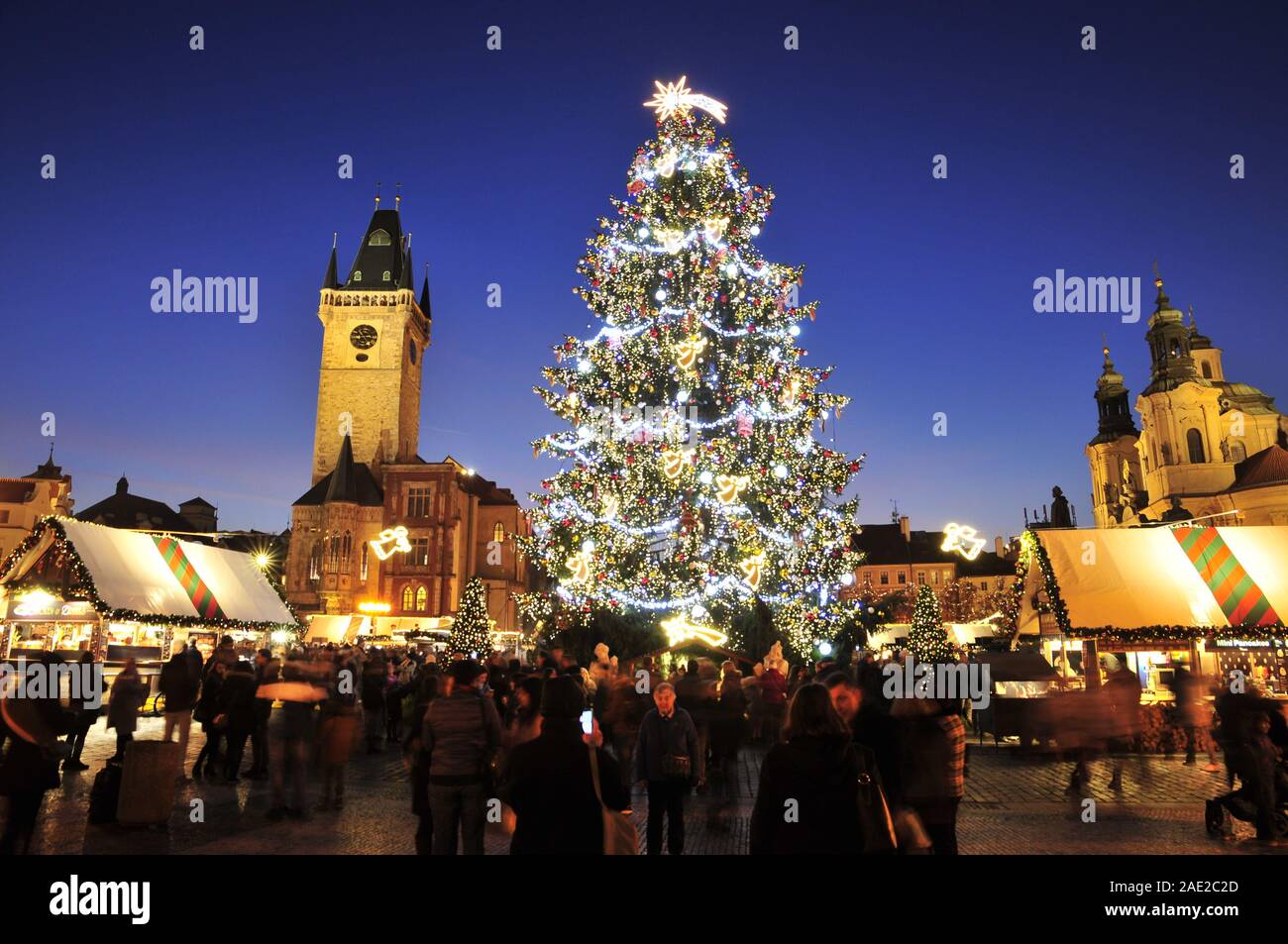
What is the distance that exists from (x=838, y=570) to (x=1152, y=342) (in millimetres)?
70212

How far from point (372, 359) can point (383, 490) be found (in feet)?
47.7

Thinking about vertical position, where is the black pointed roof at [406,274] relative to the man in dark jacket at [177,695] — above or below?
above

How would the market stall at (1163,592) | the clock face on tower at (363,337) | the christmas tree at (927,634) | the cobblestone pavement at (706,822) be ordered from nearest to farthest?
the cobblestone pavement at (706,822) < the market stall at (1163,592) < the christmas tree at (927,634) < the clock face on tower at (363,337)

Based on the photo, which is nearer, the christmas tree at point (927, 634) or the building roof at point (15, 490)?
the christmas tree at point (927, 634)

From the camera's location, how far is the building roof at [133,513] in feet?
306

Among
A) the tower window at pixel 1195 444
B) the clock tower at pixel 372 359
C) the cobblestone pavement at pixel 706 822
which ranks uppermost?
the clock tower at pixel 372 359

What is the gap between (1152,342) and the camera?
78812mm

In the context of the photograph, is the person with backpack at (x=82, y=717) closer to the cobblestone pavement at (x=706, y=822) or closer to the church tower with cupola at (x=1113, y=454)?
the cobblestone pavement at (x=706, y=822)

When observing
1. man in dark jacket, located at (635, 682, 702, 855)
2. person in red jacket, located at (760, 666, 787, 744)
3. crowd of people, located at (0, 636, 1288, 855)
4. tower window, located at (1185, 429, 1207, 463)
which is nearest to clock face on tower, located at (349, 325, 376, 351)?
crowd of people, located at (0, 636, 1288, 855)

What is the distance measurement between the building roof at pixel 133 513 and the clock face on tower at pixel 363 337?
34.7 metres

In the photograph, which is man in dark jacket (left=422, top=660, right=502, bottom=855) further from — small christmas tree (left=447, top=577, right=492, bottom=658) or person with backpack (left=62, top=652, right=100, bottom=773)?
small christmas tree (left=447, top=577, right=492, bottom=658)

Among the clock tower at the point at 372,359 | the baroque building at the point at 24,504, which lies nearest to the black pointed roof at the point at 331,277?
the clock tower at the point at 372,359

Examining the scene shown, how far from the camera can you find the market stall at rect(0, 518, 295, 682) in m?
19.3
